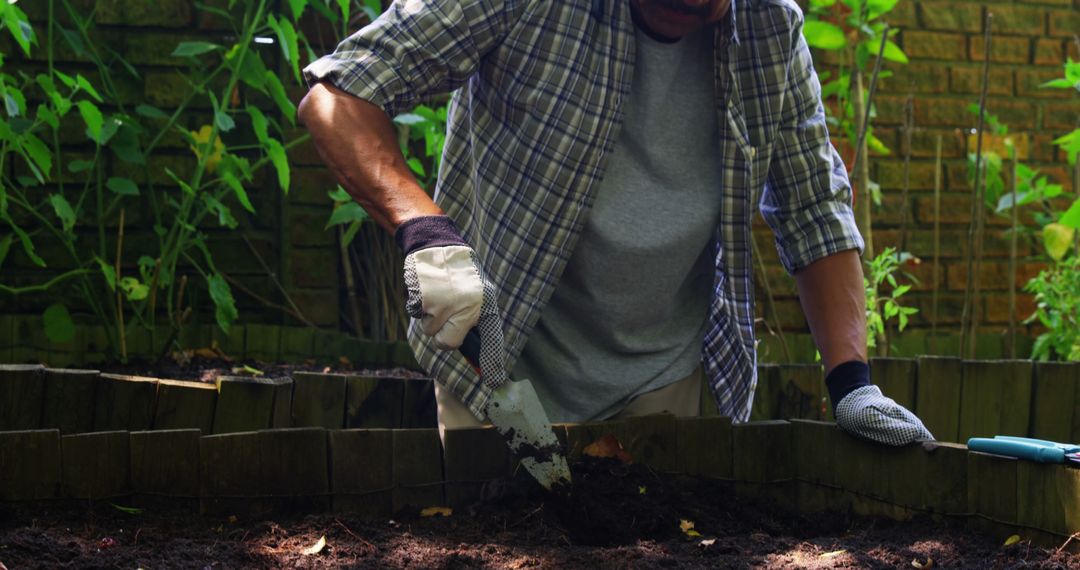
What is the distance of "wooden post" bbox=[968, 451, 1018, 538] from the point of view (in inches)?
56.7

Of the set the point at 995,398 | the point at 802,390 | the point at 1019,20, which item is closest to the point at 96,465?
the point at 802,390

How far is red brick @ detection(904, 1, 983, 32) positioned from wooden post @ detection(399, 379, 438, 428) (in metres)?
3.06

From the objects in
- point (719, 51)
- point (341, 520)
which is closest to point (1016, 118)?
point (719, 51)

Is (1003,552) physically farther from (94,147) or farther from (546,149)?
(94,147)

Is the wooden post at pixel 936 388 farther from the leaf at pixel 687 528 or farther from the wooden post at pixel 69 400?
the wooden post at pixel 69 400

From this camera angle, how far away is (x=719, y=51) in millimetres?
1888

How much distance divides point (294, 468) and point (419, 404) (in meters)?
0.85

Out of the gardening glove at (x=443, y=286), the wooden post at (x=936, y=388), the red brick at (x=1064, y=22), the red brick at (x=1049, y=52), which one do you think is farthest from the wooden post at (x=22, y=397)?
the red brick at (x=1064, y=22)

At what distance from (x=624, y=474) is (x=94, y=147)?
2514mm

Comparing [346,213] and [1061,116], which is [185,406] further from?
[1061,116]

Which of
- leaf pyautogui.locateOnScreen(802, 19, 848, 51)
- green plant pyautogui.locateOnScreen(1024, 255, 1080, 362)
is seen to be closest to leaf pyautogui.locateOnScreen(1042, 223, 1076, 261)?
green plant pyautogui.locateOnScreen(1024, 255, 1080, 362)

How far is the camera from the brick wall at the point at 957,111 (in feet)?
14.4

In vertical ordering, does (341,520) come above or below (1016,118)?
below

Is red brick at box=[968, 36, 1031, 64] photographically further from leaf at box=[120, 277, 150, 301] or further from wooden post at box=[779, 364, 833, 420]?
leaf at box=[120, 277, 150, 301]
